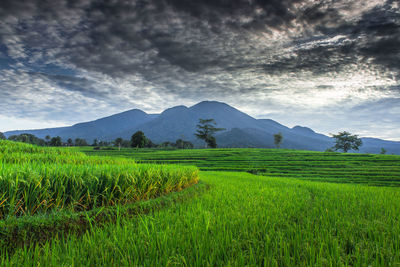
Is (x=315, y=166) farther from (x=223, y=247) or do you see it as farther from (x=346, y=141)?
(x=346, y=141)

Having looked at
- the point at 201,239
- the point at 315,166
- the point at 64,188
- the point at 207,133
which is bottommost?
the point at 315,166

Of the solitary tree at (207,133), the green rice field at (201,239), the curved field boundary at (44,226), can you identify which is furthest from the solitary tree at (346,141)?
the curved field boundary at (44,226)

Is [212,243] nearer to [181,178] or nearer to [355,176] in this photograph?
[181,178]

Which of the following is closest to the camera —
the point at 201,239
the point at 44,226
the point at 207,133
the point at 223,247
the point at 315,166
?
the point at 223,247

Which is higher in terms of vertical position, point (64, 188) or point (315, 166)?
point (64, 188)

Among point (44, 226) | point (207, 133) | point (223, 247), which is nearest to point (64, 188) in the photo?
point (44, 226)

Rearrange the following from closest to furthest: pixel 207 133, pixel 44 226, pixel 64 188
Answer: pixel 44 226 < pixel 64 188 < pixel 207 133

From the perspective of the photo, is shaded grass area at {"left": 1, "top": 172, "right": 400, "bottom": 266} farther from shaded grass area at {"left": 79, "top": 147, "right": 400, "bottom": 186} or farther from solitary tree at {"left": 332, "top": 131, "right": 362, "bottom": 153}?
solitary tree at {"left": 332, "top": 131, "right": 362, "bottom": 153}

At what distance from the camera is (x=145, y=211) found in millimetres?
4012

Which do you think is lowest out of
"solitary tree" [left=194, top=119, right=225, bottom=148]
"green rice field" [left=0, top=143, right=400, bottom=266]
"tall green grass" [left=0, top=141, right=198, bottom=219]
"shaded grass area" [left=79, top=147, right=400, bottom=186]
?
"shaded grass area" [left=79, top=147, right=400, bottom=186]

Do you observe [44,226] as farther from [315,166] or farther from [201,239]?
[315,166]

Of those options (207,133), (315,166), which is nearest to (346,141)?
(207,133)

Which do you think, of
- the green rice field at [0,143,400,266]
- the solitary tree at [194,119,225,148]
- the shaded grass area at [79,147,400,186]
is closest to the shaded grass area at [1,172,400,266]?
the green rice field at [0,143,400,266]

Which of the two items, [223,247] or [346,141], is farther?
[346,141]
